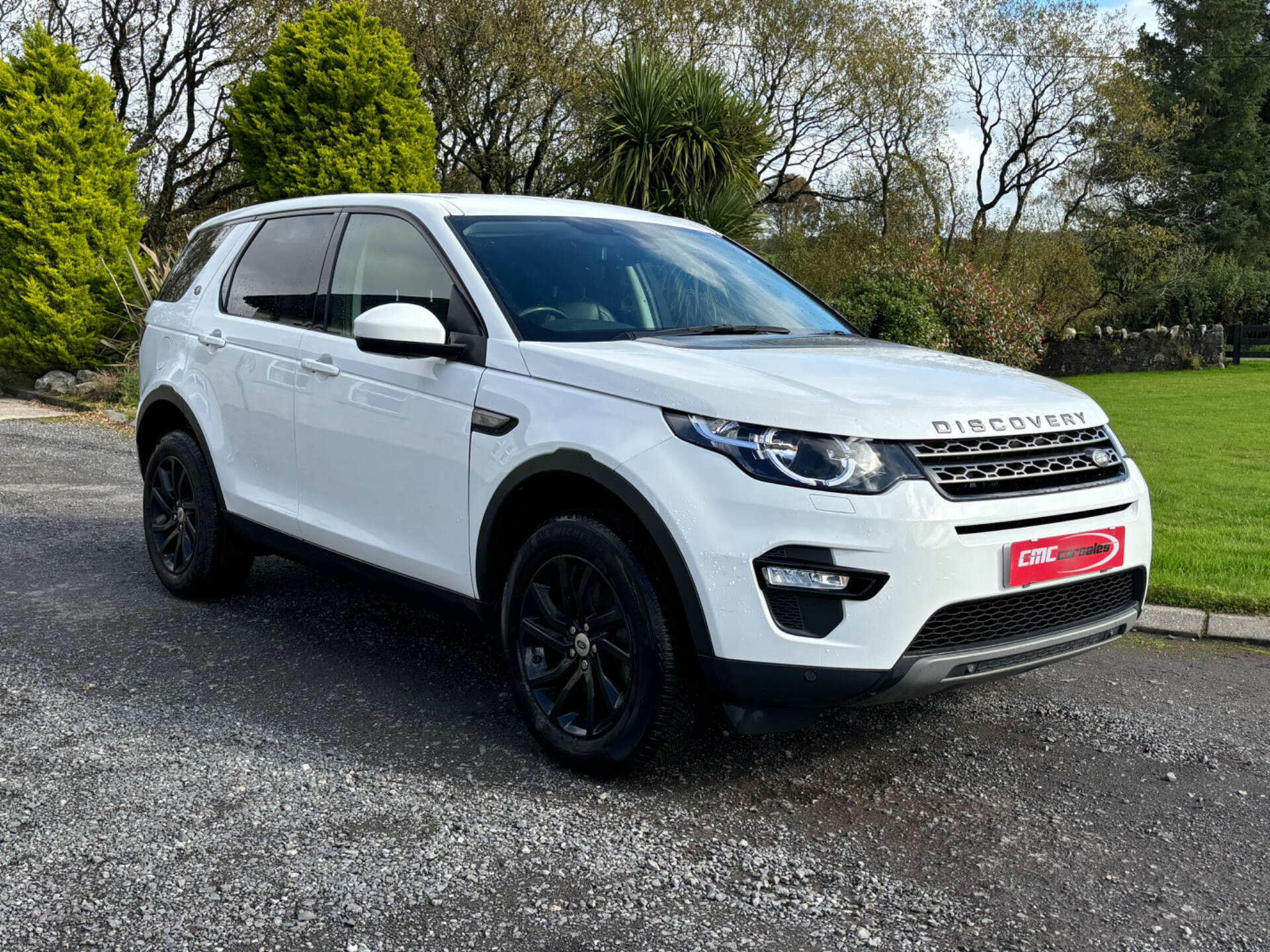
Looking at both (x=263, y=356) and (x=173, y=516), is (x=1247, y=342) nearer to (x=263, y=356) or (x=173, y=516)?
(x=173, y=516)

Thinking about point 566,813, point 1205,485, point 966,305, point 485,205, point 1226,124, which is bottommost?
point 566,813

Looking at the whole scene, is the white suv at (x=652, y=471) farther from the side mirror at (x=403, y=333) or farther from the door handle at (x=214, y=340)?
the door handle at (x=214, y=340)

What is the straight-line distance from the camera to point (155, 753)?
12.0 feet

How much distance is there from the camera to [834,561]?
2.96 metres

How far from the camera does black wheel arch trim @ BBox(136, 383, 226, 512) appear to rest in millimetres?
5086

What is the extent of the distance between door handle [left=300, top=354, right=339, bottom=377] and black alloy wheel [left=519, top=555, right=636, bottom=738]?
1266 mm

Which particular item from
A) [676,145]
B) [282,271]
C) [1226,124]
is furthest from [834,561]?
[1226,124]

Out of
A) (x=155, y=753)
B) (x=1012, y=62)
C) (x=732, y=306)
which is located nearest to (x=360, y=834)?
(x=155, y=753)

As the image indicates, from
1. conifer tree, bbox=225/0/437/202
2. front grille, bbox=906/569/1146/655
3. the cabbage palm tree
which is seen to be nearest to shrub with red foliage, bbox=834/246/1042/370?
the cabbage palm tree

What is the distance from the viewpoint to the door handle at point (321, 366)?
424cm

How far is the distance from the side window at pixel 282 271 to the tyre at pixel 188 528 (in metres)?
0.74

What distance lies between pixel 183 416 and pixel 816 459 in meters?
3.51

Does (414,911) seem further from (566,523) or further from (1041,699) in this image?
(1041,699)

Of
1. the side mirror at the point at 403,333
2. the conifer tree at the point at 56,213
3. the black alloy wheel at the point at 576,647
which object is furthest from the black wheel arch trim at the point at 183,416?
the conifer tree at the point at 56,213
